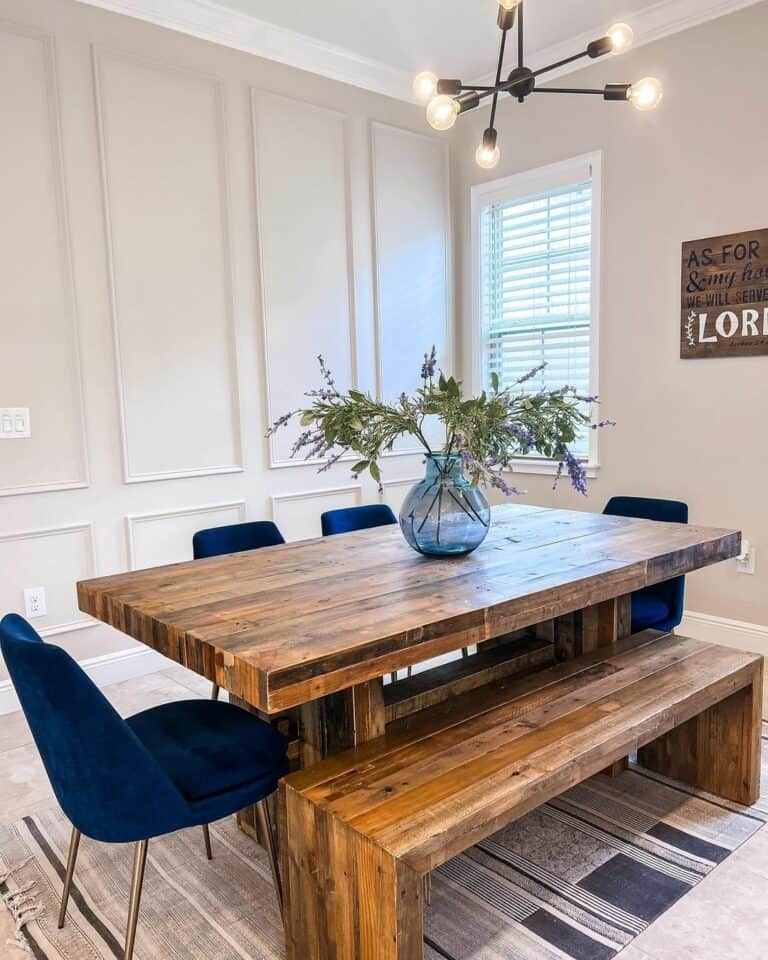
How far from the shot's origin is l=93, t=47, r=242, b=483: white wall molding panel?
3.28 metres

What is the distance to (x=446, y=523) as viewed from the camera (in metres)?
2.22

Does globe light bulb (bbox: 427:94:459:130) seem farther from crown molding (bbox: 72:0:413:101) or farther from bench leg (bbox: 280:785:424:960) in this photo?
bench leg (bbox: 280:785:424:960)

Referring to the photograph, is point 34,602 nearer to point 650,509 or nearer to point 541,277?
point 650,509

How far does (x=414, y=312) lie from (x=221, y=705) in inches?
118

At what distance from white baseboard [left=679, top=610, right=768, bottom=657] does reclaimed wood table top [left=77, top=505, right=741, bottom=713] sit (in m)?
1.15

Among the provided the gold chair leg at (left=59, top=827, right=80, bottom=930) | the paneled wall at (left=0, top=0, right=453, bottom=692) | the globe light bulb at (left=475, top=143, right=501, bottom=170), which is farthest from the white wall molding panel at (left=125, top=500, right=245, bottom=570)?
the globe light bulb at (left=475, top=143, right=501, bottom=170)

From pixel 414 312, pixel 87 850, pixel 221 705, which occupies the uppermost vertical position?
pixel 414 312

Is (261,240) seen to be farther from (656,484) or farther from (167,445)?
(656,484)

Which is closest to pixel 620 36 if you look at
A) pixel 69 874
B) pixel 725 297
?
pixel 725 297

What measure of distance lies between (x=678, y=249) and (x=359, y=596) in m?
2.67

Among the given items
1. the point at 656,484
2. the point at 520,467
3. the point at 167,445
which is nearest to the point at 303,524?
the point at 167,445

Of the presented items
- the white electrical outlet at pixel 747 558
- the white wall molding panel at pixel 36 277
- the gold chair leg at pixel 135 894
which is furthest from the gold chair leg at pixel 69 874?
the white electrical outlet at pixel 747 558

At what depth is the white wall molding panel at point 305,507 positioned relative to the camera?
3932 mm

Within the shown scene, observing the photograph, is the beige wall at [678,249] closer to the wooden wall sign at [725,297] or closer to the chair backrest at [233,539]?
the wooden wall sign at [725,297]
